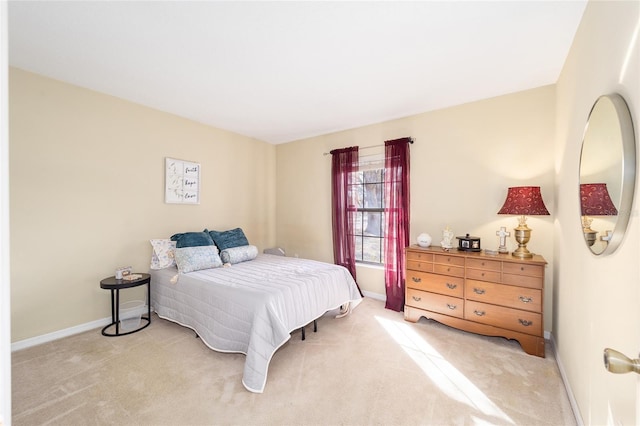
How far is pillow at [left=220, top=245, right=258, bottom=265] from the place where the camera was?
340cm

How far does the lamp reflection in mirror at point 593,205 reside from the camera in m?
1.21

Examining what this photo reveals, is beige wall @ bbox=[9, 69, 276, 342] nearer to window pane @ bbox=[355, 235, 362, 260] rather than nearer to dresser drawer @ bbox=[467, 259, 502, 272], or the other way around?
window pane @ bbox=[355, 235, 362, 260]

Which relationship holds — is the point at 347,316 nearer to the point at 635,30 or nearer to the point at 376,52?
the point at 376,52

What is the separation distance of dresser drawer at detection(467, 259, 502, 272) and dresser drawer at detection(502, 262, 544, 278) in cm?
5

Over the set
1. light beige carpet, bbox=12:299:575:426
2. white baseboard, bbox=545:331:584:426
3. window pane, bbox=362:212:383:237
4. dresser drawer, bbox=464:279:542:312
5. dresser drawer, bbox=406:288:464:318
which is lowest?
light beige carpet, bbox=12:299:575:426

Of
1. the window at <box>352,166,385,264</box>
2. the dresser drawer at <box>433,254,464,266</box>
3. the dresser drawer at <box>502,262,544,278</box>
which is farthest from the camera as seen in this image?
the window at <box>352,166,385,264</box>

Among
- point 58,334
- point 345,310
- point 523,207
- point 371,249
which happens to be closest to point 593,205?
point 523,207

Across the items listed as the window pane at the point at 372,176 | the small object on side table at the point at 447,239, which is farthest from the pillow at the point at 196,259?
the small object on side table at the point at 447,239

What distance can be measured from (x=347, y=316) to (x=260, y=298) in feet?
4.68

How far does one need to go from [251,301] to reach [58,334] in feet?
6.97

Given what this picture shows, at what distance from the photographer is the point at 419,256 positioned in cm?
299

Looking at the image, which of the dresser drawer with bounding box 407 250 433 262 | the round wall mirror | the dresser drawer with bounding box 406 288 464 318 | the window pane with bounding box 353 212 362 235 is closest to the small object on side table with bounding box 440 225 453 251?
the dresser drawer with bounding box 407 250 433 262

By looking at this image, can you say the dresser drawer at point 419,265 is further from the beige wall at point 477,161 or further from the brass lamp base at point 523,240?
the brass lamp base at point 523,240

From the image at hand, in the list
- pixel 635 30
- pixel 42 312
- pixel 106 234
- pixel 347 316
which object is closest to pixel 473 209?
pixel 347 316
